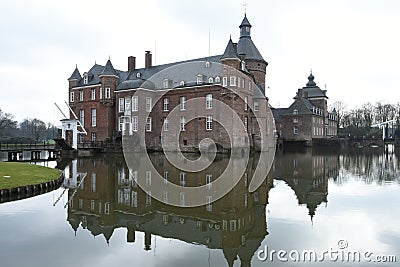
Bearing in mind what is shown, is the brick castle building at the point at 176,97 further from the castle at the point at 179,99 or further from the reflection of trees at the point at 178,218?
the reflection of trees at the point at 178,218

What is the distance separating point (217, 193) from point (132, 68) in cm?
3778

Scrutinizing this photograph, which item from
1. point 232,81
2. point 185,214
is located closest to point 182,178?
point 185,214

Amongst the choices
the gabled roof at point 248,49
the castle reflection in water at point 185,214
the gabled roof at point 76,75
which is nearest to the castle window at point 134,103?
the gabled roof at point 76,75

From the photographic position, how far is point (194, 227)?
989cm

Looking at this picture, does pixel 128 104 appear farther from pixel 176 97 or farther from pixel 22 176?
pixel 22 176

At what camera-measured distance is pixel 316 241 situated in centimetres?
874

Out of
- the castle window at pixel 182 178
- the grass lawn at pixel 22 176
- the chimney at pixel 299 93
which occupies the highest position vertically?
the chimney at pixel 299 93

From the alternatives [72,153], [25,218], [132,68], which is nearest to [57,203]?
[25,218]

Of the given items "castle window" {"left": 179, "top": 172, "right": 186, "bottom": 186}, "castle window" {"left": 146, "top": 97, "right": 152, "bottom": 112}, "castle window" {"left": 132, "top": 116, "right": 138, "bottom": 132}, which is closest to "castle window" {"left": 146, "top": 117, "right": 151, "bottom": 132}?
"castle window" {"left": 146, "top": 97, "right": 152, "bottom": 112}

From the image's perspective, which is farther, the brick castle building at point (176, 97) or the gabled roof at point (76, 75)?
the gabled roof at point (76, 75)

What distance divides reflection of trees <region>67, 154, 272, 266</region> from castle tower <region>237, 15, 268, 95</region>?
35249mm
